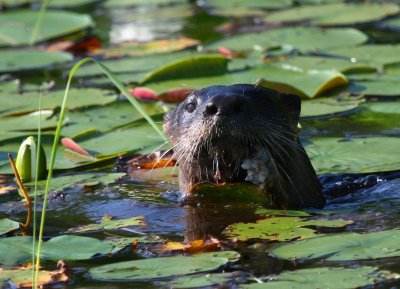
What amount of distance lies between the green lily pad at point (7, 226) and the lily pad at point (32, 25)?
5.37m

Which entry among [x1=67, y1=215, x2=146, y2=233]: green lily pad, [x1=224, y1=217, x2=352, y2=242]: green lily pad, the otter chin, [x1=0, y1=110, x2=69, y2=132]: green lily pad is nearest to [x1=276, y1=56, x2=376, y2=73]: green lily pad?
[x1=0, y1=110, x2=69, y2=132]: green lily pad

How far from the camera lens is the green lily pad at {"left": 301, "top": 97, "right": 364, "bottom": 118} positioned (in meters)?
7.01

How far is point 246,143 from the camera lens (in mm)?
4941

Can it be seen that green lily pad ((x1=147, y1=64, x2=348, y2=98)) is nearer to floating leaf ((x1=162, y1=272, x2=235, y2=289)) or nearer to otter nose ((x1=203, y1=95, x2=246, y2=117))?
otter nose ((x1=203, y1=95, x2=246, y2=117))

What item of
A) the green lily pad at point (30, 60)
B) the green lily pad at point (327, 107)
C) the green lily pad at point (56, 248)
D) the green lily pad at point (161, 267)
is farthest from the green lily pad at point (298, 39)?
the green lily pad at point (161, 267)

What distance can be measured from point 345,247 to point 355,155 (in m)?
1.84

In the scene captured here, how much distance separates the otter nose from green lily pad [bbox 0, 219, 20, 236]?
100 centimetres

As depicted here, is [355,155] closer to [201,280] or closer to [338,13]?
[201,280]

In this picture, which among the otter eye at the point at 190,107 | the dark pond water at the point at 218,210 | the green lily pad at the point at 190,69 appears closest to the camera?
the dark pond water at the point at 218,210

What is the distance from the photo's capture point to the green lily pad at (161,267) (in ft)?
13.3

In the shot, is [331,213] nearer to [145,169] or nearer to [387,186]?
[387,186]

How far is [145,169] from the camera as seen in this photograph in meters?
6.27

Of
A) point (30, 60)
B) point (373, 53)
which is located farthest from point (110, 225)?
→ point (30, 60)

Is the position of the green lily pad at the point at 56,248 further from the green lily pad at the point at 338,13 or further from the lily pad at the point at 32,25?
the green lily pad at the point at 338,13
